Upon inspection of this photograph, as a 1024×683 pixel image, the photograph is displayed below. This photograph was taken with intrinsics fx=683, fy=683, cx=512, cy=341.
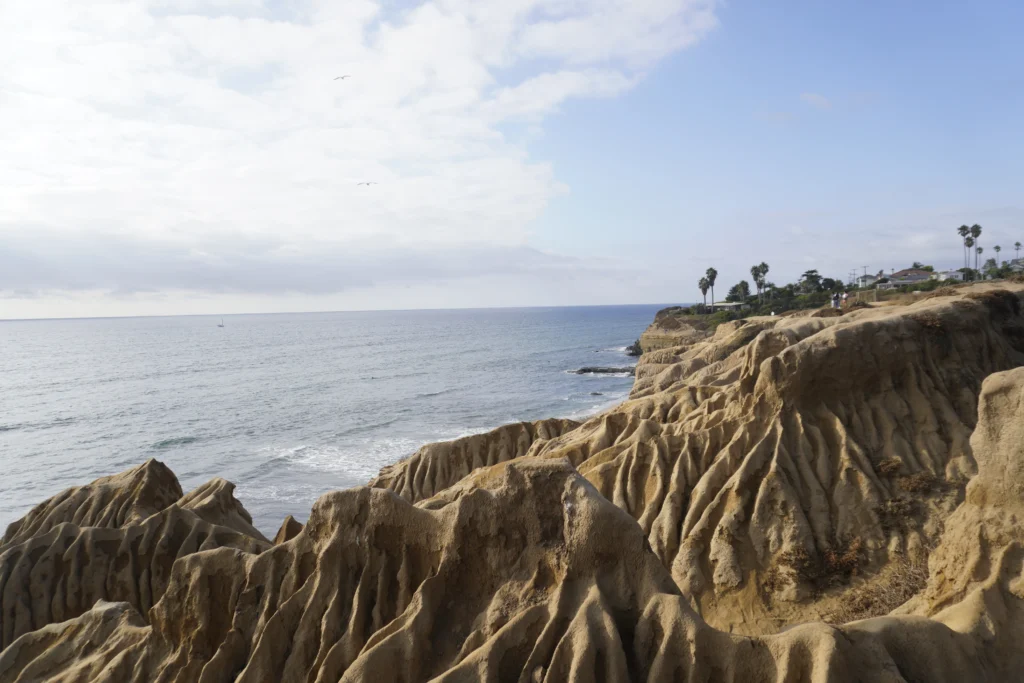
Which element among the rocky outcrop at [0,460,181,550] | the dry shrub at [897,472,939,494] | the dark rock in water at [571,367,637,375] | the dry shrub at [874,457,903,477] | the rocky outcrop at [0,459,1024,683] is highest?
the rocky outcrop at [0,459,1024,683]

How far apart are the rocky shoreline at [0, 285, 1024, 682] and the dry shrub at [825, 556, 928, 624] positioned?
5 centimetres

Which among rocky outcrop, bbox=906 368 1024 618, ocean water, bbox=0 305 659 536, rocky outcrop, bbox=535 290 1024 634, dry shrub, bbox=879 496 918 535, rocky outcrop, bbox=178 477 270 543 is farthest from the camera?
ocean water, bbox=0 305 659 536

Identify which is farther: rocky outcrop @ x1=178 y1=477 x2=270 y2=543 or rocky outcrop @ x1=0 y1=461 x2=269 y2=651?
rocky outcrop @ x1=178 y1=477 x2=270 y2=543

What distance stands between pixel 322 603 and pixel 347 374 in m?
106

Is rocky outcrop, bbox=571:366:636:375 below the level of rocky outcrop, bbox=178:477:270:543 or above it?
below

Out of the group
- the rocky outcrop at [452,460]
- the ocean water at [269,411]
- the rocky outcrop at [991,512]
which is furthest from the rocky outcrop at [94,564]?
the ocean water at [269,411]

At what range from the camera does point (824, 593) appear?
17922mm

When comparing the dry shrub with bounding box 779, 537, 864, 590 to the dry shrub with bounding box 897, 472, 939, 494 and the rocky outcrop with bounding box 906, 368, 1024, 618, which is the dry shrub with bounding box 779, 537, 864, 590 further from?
the rocky outcrop with bounding box 906, 368, 1024, 618

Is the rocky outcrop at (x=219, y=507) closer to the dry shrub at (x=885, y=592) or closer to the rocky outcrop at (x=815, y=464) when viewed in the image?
the rocky outcrop at (x=815, y=464)

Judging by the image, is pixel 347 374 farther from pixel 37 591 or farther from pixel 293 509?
pixel 37 591

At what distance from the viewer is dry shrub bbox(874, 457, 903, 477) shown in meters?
20.1

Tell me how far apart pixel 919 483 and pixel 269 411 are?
7191 cm

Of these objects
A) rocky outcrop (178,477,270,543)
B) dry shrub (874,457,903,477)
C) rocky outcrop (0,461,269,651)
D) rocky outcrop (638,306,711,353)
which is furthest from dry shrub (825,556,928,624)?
rocky outcrop (638,306,711,353)

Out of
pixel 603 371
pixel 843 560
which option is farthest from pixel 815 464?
pixel 603 371
